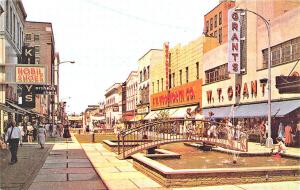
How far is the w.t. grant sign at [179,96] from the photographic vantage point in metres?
49.8

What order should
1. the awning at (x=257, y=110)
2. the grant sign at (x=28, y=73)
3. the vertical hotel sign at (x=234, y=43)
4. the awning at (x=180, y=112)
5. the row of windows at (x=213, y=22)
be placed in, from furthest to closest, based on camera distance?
the row of windows at (x=213, y=22) → the awning at (x=180, y=112) → the vertical hotel sign at (x=234, y=43) → the awning at (x=257, y=110) → the grant sign at (x=28, y=73)

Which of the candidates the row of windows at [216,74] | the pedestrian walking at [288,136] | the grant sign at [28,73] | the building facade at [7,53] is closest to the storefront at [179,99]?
the row of windows at [216,74]

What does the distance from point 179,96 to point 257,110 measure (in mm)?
24689

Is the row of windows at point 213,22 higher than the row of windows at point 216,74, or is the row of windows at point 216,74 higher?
the row of windows at point 213,22

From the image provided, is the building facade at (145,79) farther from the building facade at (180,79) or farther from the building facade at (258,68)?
the building facade at (258,68)

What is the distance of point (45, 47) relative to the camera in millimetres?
108125

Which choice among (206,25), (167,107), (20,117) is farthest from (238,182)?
(206,25)

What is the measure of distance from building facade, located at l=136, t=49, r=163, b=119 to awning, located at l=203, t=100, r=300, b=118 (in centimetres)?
3392

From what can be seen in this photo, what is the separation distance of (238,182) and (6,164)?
9.88 meters

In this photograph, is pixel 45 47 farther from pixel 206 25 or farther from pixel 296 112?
pixel 296 112

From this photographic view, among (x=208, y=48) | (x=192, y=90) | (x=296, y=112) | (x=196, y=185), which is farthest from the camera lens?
(x=192, y=90)

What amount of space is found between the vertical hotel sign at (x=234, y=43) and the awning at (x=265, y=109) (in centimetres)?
354

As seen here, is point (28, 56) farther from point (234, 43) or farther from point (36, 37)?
point (36, 37)

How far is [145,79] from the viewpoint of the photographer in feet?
265
